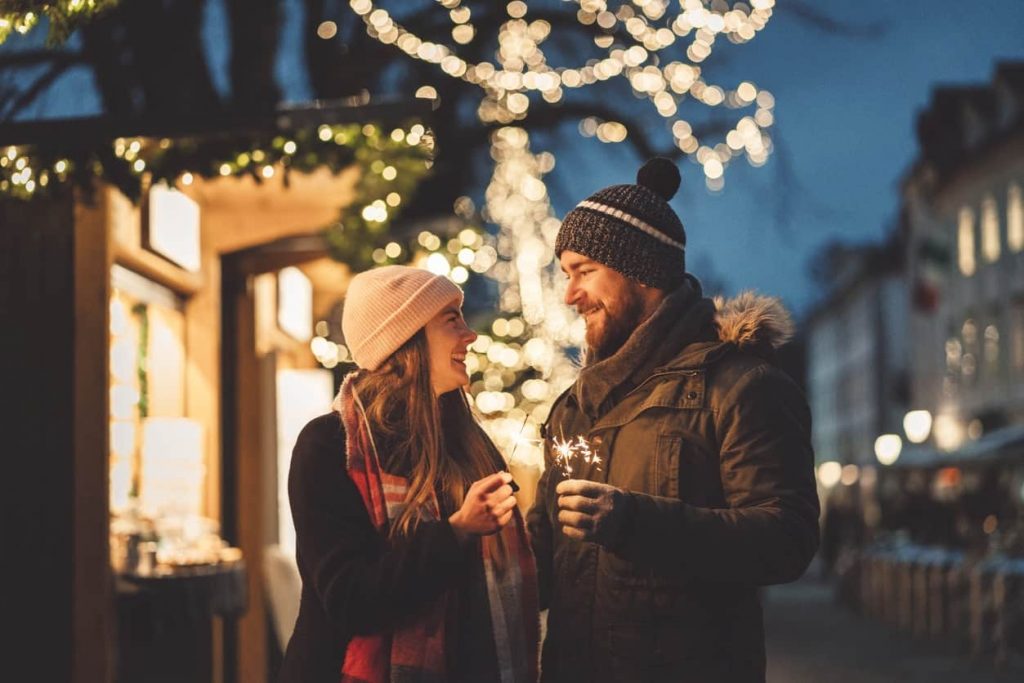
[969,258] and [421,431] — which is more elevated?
[969,258]

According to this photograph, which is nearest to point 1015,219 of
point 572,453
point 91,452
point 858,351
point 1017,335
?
point 1017,335

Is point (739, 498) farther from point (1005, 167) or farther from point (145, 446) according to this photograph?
point (1005, 167)

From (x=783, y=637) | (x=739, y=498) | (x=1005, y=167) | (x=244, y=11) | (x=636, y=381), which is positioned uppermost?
(x=1005, y=167)

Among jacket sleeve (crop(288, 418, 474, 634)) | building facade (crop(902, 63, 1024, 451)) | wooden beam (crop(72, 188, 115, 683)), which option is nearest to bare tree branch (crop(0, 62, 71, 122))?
wooden beam (crop(72, 188, 115, 683))

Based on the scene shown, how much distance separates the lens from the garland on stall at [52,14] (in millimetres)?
4383

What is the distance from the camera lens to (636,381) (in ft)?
12.5

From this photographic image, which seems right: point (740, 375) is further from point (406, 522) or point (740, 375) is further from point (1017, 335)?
point (1017, 335)

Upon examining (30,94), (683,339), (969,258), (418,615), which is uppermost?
(969,258)

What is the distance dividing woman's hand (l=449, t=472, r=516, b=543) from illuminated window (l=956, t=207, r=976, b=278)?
4057 cm

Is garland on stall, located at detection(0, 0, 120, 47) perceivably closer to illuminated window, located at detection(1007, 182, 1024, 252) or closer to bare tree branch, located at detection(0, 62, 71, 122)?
bare tree branch, located at detection(0, 62, 71, 122)

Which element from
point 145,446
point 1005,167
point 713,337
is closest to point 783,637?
point 145,446

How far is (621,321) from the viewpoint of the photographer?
3889 mm

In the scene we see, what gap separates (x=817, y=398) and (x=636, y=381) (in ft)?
279

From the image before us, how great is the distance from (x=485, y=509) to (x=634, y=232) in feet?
2.95
